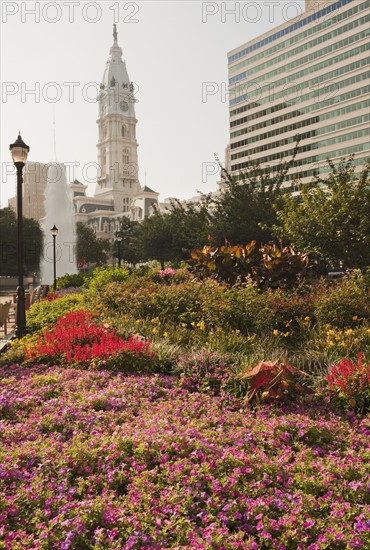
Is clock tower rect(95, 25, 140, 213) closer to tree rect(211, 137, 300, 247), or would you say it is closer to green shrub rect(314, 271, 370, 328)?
tree rect(211, 137, 300, 247)

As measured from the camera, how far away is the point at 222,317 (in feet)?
30.7

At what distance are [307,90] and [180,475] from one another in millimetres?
103357

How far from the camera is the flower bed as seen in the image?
11.3 feet

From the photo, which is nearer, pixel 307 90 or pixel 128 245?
pixel 128 245

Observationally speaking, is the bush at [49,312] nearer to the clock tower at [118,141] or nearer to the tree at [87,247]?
the tree at [87,247]

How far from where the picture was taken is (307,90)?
321ft

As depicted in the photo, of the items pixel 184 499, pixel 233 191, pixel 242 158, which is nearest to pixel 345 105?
pixel 242 158

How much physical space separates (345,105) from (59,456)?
94.7 m

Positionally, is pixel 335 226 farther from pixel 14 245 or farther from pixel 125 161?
pixel 125 161

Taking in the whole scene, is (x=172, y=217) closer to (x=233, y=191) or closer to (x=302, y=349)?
(x=233, y=191)

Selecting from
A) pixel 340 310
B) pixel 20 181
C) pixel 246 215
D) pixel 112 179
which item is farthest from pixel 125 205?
pixel 340 310

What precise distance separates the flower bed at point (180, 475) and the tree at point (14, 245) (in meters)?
53.7

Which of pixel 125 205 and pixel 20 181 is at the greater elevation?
pixel 125 205

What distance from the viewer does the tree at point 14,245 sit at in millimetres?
56781
